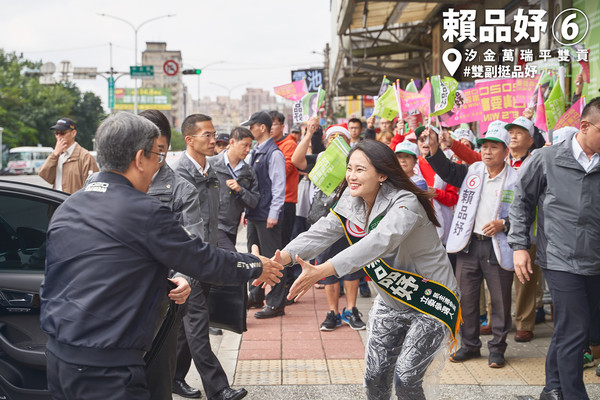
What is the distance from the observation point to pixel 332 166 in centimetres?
545

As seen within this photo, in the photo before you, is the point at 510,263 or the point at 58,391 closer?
the point at 58,391

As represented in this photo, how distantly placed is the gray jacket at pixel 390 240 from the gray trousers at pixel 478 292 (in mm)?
1979

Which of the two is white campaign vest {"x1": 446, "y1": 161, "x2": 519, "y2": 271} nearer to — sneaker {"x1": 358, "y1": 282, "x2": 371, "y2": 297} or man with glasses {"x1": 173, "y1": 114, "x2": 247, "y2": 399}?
man with glasses {"x1": 173, "y1": 114, "x2": 247, "y2": 399}

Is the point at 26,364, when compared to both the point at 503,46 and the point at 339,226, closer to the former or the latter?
the point at 339,226

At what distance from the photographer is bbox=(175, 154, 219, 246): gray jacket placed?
4.64 metres

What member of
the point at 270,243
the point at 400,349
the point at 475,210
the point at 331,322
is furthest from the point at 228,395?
the point at 270,243

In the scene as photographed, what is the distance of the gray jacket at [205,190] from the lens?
4637mm

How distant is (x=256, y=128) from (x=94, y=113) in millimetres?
61664

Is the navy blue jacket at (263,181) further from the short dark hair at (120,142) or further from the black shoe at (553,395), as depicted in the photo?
the short dark hair at (120,142)

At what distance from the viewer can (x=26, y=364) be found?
12.0 feet

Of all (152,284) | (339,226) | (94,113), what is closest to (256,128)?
(339,226)

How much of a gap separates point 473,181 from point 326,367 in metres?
2.06

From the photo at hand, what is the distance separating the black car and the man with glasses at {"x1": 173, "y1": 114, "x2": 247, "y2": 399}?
41.0 inches

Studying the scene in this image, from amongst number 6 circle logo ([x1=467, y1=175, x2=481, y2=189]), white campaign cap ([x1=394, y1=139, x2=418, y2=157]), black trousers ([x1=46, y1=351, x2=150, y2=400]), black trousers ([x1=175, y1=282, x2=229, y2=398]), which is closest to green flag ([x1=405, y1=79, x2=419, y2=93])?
white campaign cap ([x1=394, y1=139, x2=418, y2=157])
